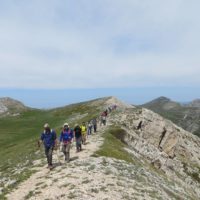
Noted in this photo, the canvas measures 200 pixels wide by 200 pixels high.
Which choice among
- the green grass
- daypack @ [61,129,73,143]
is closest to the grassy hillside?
daypack @ [61,129,73,143]

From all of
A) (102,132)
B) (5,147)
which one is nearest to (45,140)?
(102,132)

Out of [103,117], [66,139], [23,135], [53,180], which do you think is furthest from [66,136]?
[23,135]

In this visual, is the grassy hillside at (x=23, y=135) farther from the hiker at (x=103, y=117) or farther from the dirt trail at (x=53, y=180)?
the hiker at (x=103, y=117)

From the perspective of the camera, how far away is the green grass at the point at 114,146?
1780 inches

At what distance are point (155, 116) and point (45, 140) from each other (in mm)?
50441

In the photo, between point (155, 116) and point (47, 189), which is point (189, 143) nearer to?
point (155, 116)

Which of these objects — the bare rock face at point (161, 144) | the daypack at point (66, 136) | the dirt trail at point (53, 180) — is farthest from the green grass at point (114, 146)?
the daypack at point (66, 136)

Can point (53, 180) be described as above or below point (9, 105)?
above

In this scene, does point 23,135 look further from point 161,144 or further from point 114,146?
point 114,146

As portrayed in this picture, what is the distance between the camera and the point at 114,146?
5247cm

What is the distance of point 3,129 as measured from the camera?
99625mm

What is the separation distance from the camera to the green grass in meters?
45.2

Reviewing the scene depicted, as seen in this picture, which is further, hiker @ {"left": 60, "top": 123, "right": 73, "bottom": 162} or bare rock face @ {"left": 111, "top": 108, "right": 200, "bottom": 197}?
bare rock face @ {"left": 111, "top": 108, "right": 200, "bottom": 197}

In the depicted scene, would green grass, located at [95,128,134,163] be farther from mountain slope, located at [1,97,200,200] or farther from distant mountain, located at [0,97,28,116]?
distant mountain, located at [0,97,28,116]
